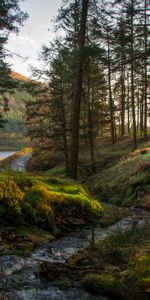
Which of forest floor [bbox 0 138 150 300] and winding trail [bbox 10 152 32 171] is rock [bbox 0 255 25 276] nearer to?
forest floor [bbox 0 138 150 300]

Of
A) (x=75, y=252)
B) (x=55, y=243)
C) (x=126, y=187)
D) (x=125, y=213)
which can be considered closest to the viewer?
(x=75, y=252)

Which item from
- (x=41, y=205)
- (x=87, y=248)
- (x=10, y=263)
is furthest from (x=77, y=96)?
(x=10, y=263)

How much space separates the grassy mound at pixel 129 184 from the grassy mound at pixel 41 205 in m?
4.62

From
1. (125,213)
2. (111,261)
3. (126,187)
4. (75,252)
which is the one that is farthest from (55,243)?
(126,187)

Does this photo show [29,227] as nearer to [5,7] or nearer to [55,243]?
[55,243]

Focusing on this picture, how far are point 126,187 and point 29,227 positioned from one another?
391 inches

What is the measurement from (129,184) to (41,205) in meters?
9.34

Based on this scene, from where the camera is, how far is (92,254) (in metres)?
6.14

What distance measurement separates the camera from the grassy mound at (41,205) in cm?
786

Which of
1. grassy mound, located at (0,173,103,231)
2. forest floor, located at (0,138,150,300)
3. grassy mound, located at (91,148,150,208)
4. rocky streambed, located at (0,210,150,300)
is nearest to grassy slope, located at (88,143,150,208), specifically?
grassy mound, located at (91,148,150,208)

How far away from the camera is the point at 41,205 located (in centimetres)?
847

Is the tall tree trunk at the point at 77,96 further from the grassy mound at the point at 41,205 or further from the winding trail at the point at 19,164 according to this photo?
the winding trail at the point at 19,164

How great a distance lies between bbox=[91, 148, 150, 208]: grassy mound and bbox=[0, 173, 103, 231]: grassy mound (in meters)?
4.62

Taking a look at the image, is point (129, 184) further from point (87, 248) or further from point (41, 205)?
point (87, 248)
